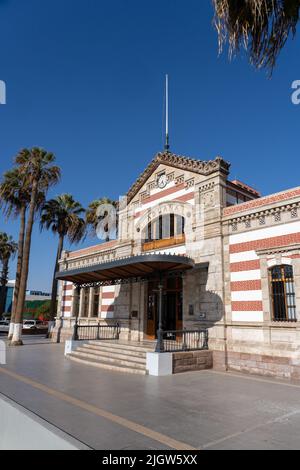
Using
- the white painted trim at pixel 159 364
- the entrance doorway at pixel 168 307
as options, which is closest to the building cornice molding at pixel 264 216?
the entrance doorway at pixel 168 307

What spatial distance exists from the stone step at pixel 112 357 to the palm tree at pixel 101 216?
46.1 feet

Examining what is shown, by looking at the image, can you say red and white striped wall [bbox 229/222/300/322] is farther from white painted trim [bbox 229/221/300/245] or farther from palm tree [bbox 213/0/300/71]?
palm tree [bbox 213/0/300/71]

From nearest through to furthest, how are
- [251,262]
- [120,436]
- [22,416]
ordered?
1. [120,436]
2. [22,416]
3. [251,262]

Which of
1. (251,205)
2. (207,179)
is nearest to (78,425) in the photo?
(251,205)

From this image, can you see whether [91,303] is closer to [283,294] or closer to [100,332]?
[100,332]

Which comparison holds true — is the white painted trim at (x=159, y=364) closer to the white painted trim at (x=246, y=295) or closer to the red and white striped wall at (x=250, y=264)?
the red and white striped wall at (x=250, y=264)

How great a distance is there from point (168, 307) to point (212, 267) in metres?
3.20

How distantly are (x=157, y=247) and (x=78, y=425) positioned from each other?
10.6 m

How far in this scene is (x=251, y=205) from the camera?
12000 mm

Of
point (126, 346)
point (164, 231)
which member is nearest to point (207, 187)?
point (164, 231)

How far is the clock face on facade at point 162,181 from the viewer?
16014mm

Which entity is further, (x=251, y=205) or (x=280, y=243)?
(x=251, y=205)

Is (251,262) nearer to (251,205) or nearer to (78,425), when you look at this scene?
(251,205)

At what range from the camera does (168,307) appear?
14.6 metres
